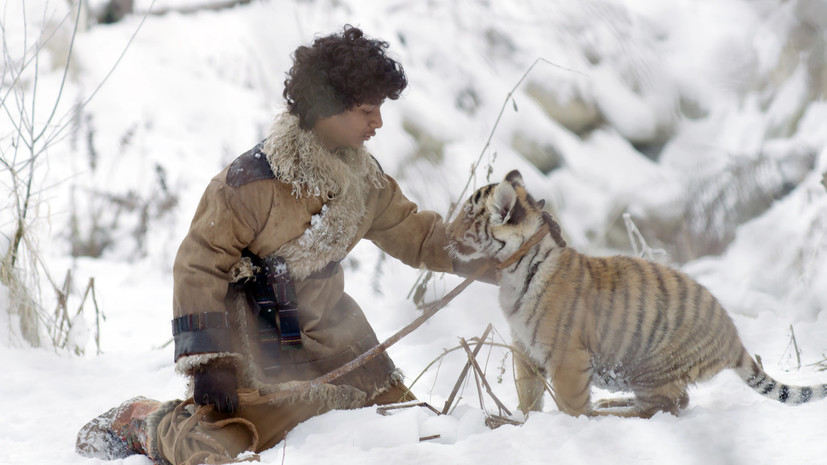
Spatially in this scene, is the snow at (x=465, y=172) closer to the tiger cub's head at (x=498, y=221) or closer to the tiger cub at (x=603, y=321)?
the tiger cub at (x=603, y=321)

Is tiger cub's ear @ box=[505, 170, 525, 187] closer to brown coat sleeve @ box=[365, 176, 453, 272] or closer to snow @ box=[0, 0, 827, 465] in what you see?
brown coat sleeve @ box=[365, 176, 453, 272]

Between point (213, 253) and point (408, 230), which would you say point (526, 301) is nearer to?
point (408, 230)

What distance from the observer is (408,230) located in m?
2.74

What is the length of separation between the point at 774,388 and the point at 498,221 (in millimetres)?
1073

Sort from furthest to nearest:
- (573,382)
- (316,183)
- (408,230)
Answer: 1. (408,230)
2. (316,183)
3. (573,382)

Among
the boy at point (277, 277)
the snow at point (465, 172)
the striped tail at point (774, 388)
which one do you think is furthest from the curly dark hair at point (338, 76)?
A: the striped tail at point (774, 388)

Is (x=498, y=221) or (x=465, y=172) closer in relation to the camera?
(x=498, y=221)

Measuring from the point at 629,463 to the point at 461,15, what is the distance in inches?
179

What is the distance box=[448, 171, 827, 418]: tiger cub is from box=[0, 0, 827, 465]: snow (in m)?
0.16

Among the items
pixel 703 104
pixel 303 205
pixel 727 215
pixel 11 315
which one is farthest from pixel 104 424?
pixel 703 104

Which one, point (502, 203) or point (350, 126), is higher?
point (350, 126)

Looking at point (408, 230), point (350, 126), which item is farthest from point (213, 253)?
point (408, 230)

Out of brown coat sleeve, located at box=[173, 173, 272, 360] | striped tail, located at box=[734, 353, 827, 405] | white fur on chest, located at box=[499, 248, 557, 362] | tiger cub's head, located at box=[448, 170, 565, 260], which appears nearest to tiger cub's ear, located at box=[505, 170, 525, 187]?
tiger cub's head, located at box=[448, 170, 565, 260]

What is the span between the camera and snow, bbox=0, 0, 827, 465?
1.90 metres
